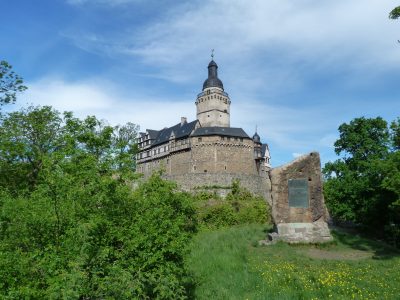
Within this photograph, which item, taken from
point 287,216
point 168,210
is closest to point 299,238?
point 287,216

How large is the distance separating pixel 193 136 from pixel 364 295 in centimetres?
4881

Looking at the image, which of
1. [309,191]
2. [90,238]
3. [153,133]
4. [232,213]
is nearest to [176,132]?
[153,133]

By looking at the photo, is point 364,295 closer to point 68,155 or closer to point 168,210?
point 168,210

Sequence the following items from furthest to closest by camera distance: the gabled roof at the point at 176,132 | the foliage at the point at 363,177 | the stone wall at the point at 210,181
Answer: the gabled roof at the point at 176,132 → the stone wall at the point at 210,181 → the foliage at the point at 363,177

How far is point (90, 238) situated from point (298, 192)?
11984 mm

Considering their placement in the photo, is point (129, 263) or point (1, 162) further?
point (1, 162)

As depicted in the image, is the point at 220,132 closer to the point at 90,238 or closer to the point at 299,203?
the point at 299,203

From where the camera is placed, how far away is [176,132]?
6138cm

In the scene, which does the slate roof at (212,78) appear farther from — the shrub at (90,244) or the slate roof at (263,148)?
the shrub at (90,244)

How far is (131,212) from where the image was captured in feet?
27.9

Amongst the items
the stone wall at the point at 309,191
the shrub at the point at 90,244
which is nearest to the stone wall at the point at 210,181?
the stone wall at the point at 309,191

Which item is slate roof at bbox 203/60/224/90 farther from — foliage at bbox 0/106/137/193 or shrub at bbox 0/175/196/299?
shrub at bbox 0/175/196/299

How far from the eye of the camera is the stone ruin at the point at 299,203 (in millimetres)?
16234

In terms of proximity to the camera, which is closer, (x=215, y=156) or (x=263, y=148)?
(x=215, y=156)
